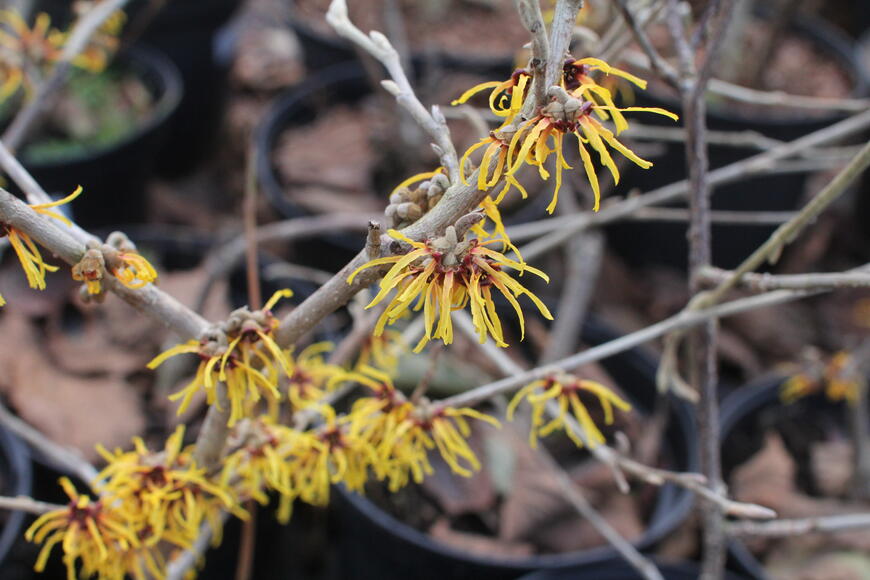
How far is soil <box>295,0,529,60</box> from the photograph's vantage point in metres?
2.15

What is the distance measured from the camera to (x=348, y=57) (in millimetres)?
2057

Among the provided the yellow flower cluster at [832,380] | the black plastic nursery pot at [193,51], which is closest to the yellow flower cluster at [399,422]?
the yellow flower cluster at [832,380]

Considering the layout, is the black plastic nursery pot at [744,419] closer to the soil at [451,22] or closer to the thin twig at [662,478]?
the thin twig at [662,478]

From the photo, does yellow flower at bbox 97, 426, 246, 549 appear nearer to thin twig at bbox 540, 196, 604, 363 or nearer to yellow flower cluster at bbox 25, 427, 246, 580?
yellow flower cluster at bbox 25, 427, 246, 580

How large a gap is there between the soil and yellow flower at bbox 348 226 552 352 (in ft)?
5.84

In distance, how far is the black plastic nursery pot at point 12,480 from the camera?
3.04 ft

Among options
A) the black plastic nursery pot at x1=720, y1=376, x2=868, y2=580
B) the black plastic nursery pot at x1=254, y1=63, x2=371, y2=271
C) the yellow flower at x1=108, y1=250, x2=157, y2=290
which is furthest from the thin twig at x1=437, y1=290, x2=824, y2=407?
the black plastic nursery pot at x1=254, y1=63, x2=371, y2=271

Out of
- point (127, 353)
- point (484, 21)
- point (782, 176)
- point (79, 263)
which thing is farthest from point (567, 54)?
point (484, 21)

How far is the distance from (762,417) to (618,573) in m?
0.52

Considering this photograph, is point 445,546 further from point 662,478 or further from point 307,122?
point 307,122

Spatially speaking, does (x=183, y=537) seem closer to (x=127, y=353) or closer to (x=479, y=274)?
(x=479, y=274)

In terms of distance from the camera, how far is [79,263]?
0.46 meters

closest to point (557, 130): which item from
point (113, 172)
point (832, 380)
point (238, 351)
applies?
point (238, 351)

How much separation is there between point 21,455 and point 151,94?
1091 mm
